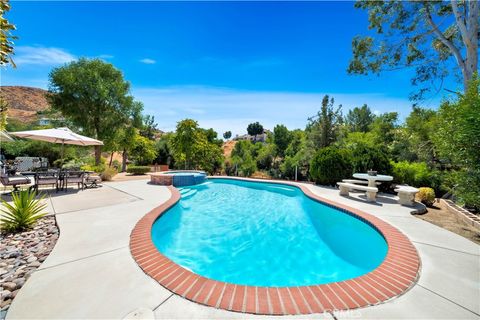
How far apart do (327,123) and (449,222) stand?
1036 cm

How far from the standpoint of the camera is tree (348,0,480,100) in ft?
31.4

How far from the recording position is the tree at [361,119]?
35.1 metres

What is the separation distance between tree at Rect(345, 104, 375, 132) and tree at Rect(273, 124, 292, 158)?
1073 cm

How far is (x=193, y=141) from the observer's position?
Result: 57.5 feet

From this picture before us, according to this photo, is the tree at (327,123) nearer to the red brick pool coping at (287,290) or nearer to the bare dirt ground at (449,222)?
the bare dirt ground at (449,222)

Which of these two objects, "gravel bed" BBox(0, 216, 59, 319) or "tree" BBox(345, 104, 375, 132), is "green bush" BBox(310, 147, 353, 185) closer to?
"gravel bed" BBox(0, 216, 59, 319)

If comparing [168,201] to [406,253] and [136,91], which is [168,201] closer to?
[406,253]

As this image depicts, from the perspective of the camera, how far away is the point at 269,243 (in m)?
5.04

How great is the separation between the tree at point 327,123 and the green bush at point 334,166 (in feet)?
14.2

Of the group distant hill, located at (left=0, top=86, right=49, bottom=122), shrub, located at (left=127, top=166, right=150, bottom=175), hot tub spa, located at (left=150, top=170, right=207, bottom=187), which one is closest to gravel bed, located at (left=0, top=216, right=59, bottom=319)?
hot tub spa, located at (left=150, top=170, right=207, bottom=187)

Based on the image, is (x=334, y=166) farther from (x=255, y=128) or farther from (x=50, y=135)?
(x=255, y=128)

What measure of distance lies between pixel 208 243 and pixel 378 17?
46.4 feet

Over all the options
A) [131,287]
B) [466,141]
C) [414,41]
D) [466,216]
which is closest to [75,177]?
[131,287]

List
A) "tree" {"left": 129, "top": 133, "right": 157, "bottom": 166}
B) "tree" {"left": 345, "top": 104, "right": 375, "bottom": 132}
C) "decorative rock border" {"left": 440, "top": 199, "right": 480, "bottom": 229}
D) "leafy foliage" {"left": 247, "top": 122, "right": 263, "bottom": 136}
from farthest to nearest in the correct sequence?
1. "leafy foliage" {"left": 247, "top": 122, "right": 263, "bottom": 136}
2. "tree" {"left": 345, "top": 104, "right": 375, "bottom": 132}
3. "tree" {"left": 129, "top": 133, "right": 157, "bottom": 166}
4. "decorative rock border" {"left": 440, "top": 199, "right": 480, "bottom": 229}
